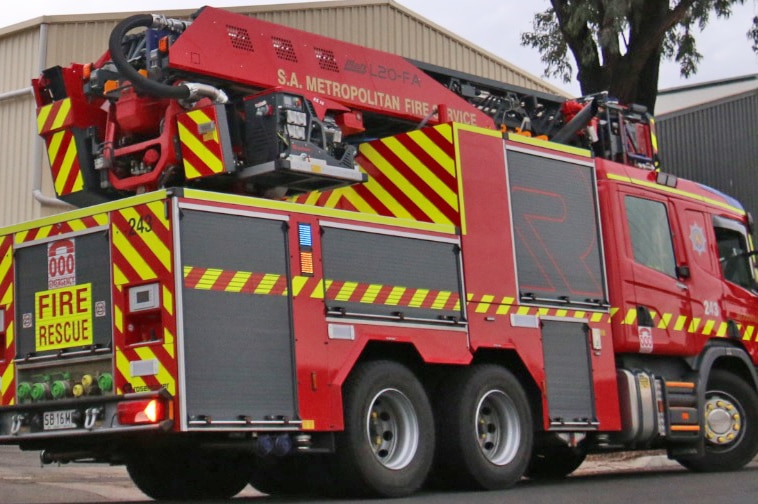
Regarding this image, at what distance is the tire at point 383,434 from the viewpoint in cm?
942

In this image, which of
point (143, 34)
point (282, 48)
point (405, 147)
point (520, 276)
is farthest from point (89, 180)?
point (520, 276)

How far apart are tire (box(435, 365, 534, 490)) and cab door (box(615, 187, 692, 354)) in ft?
5.75

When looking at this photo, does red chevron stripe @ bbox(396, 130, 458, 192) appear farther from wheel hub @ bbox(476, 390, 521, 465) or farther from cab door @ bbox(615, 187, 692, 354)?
cab door @ bbox(615, 187, 692, 354)

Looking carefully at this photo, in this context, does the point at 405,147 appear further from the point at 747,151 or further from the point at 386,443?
the point at 747,151

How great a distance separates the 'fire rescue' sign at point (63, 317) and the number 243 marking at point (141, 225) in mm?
642

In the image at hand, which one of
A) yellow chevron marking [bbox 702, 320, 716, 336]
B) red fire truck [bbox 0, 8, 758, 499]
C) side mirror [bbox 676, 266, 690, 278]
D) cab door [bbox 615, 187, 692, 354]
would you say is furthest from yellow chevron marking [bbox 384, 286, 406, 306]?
yellow chevron marking [bbox 702, 320, 716, 336]

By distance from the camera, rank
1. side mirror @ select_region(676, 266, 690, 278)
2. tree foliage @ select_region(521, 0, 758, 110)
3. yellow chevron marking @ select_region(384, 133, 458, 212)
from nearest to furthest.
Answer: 1. yellow chevron marking @ select_region(384, 133, 458, 212)
2. side mirror @ select_region(676, 266, 690, 278)
3. tree foliage @ select_region(521, 0, 758, 110)

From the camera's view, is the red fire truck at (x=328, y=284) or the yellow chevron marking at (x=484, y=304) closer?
the red fire truck at (x=328, y=284)

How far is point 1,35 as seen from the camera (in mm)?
22172

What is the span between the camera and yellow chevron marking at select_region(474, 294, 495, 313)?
10711 millimetres

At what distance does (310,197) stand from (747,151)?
15216 millimetres

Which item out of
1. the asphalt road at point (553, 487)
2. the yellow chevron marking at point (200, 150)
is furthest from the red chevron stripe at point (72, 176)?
the asphalt road at point (553, 487)

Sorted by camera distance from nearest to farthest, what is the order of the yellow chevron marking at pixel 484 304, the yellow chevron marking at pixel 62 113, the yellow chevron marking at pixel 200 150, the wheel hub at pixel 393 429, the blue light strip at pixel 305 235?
the blue light strip at pixel 305 235 < the yellow chevron marking at pixel 200 150 < the wheel hub at pixel 393 429 < the yellow chevron marking at pixel 62 113 < the yellow chevron marking at pixel 484 304

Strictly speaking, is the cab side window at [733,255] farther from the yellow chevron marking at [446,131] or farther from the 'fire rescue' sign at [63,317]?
the 'fire rescue' sign at [63,317]
